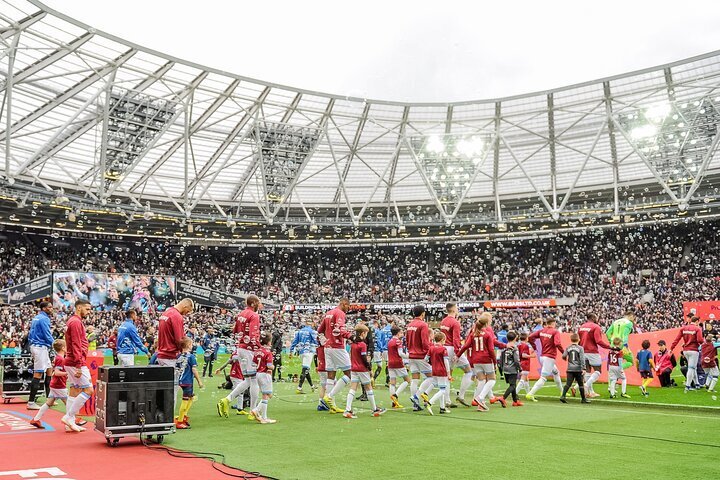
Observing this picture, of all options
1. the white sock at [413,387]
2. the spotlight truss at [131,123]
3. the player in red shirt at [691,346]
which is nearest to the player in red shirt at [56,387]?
the white sock at [413,387]

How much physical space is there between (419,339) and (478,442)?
4.58 meters

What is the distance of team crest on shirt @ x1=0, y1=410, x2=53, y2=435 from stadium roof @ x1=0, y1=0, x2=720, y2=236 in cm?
1581

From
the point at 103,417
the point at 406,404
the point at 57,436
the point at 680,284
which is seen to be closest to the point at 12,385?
the point at 57,436

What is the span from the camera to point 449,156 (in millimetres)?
38938

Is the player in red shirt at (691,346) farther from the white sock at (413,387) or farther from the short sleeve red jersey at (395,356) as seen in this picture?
the short sleeve red jersey at (395,356)

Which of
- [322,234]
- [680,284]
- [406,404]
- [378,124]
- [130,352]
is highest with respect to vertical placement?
[378,124]

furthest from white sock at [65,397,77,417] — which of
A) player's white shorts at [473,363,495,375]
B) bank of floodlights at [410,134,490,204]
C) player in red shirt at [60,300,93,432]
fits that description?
bank of floodlights at [410,134,490,204]

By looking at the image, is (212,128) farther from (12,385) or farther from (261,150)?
(12,385)

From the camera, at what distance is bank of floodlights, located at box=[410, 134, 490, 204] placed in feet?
126

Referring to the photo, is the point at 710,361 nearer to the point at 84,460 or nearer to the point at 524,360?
the point at 524,360

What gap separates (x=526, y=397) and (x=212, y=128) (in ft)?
82.8

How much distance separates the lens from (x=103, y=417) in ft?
29.2

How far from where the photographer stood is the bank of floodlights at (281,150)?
116 ft

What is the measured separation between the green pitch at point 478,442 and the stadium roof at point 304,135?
19965mm
